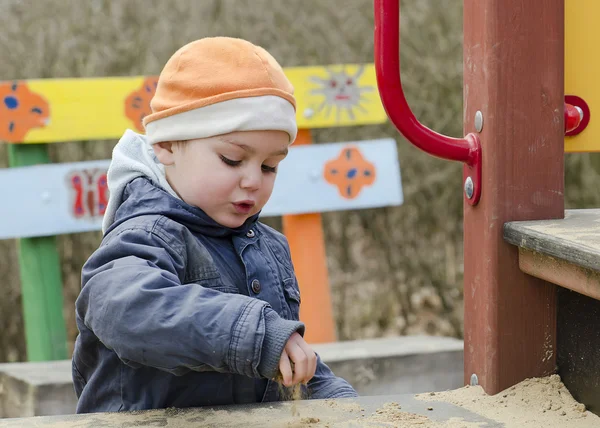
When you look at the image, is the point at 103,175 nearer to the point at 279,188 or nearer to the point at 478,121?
the point at 279,188

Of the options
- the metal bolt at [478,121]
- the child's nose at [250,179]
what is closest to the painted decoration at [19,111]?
the child's nose at [250,179]

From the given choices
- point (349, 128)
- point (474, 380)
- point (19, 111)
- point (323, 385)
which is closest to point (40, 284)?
point (19, 111)

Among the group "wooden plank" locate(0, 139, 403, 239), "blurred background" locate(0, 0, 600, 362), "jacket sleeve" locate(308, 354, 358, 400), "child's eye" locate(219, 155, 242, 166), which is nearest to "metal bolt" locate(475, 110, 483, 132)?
"child's eye" locate(219, 155, 242, 166)

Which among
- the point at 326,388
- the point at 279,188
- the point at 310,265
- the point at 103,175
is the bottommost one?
the point at 310,265

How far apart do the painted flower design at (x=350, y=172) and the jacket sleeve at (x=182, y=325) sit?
2664mm

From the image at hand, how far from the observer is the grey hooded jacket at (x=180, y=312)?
129 centimetres

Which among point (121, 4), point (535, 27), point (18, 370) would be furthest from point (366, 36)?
point (535, 27)

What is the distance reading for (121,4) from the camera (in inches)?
202

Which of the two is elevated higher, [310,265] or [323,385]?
[323,385]

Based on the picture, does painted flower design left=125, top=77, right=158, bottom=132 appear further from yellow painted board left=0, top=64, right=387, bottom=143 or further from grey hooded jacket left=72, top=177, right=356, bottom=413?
grey hooded jacket left=72, top=177, right=356, bottom=413

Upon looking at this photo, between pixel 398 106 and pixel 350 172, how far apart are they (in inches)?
95.7

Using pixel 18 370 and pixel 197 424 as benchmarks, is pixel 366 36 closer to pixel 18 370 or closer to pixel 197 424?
pixel 18 370

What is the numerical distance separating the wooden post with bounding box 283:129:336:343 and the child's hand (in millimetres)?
2649

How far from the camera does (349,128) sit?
535cm
